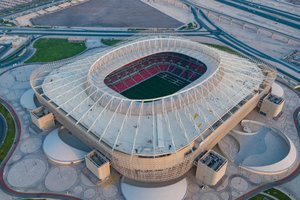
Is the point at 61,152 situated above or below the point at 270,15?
below

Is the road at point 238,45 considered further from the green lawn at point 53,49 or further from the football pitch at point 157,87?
the green lawn at point 53,49

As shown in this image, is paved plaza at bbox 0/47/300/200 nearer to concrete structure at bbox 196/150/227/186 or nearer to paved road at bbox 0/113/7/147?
concrete structure at bbox 196/150/227/186

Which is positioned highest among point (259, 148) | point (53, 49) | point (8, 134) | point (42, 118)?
point (42, 118)

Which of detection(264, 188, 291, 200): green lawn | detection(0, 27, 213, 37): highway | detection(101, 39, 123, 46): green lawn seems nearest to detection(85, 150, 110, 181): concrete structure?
detection(264, 188, 291, 200): green lawn

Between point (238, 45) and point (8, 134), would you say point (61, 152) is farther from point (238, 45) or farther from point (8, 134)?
point (238, 45)

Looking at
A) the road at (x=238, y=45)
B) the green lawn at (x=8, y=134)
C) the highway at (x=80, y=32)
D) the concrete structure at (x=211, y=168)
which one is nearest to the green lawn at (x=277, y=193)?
the concrete structure at (x=211, y=168)

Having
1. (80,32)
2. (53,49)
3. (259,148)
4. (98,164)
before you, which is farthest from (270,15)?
(98,164)
